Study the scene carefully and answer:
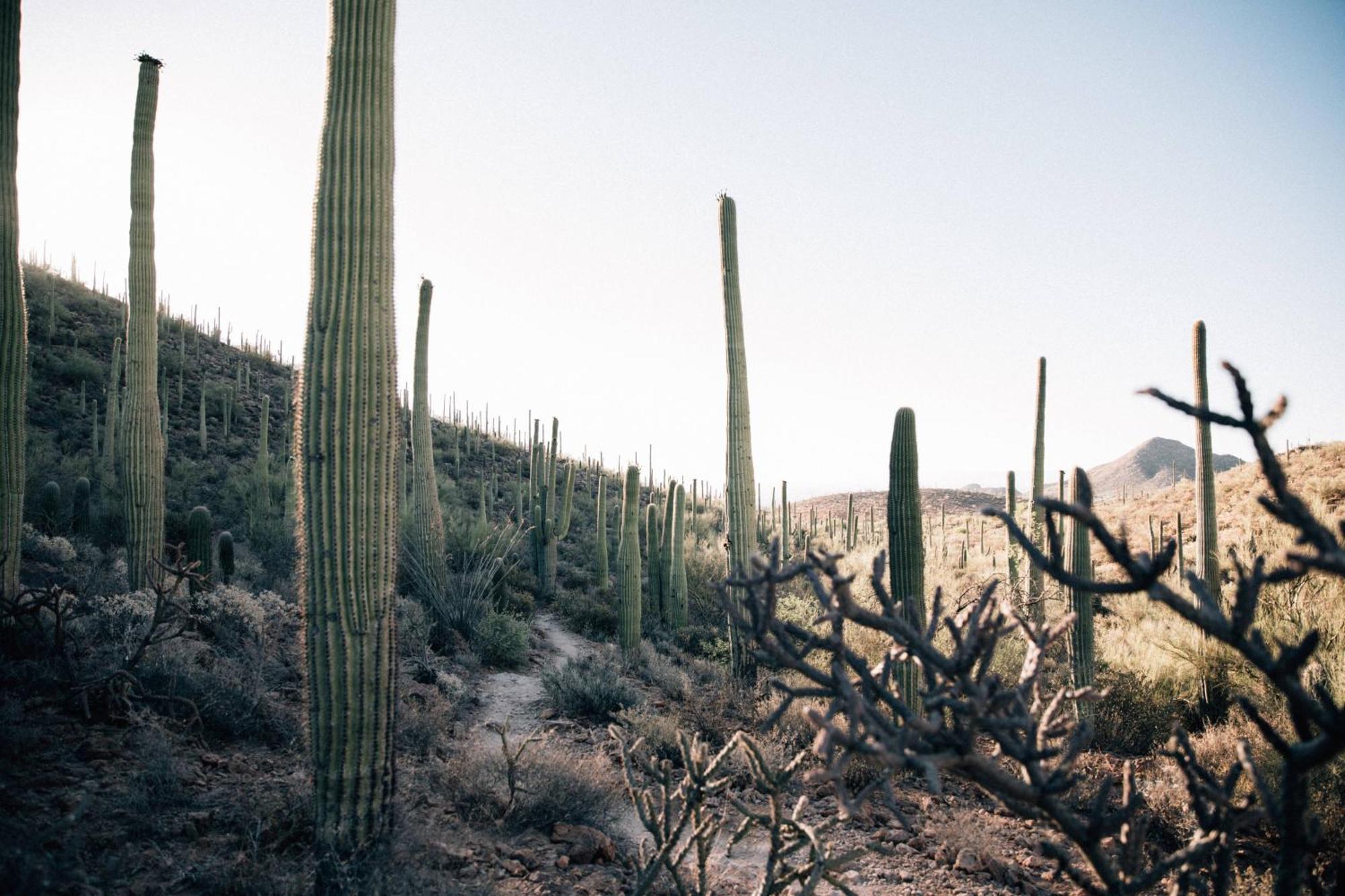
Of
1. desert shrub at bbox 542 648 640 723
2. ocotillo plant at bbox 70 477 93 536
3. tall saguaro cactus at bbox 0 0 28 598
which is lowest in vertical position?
desert shrub at bbox 542 648 640 723

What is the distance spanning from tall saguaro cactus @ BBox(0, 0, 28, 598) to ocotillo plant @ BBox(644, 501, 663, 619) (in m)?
9.04

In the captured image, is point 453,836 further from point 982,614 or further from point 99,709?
point 982,614

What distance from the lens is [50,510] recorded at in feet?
35.8

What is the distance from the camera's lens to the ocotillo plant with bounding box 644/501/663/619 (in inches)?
523

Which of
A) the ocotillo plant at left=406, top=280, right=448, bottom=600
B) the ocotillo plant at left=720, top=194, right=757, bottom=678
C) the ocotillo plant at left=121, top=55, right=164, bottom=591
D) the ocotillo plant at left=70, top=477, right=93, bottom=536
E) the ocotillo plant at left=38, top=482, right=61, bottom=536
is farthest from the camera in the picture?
the ocotillo plant at left=406, top=280, right=448, bottom=600

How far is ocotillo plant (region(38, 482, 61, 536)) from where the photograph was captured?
10523 millimetres

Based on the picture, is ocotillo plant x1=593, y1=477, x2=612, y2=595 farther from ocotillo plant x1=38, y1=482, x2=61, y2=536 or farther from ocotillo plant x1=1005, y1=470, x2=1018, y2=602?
ocotillo plant x1=38, y1=482, x2=61, y2=536

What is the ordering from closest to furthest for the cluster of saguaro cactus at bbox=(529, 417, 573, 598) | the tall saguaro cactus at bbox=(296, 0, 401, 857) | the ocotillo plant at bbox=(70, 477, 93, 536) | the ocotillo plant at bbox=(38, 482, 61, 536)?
the tall saguaro cactus at bbox=(296, 0, 401, 857), the ocotillo plant at bbox=(38, 482, 61, 536), the ocotillo plant at bbox=(70, 477, 93, 536), the cluster of saguaro cactus at bbox=(529, 417, 573, 598)

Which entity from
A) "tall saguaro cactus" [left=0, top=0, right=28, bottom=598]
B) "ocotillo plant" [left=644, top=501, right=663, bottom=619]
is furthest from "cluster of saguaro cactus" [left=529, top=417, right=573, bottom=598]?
"tall saguaro cactus" [left=0, top=0, right=28, bottom=598]

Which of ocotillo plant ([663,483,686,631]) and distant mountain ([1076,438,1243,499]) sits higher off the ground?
distant mountain ([1076,438,1243,499])

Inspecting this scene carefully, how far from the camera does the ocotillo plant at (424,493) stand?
450 inches

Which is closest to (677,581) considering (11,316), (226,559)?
(226,559)

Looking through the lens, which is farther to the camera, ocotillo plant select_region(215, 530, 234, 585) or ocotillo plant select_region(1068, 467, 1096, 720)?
ocotillo plant select_region(215, 530, 234, 585)

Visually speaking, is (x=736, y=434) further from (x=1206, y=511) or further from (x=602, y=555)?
(x=1206, y=511)
